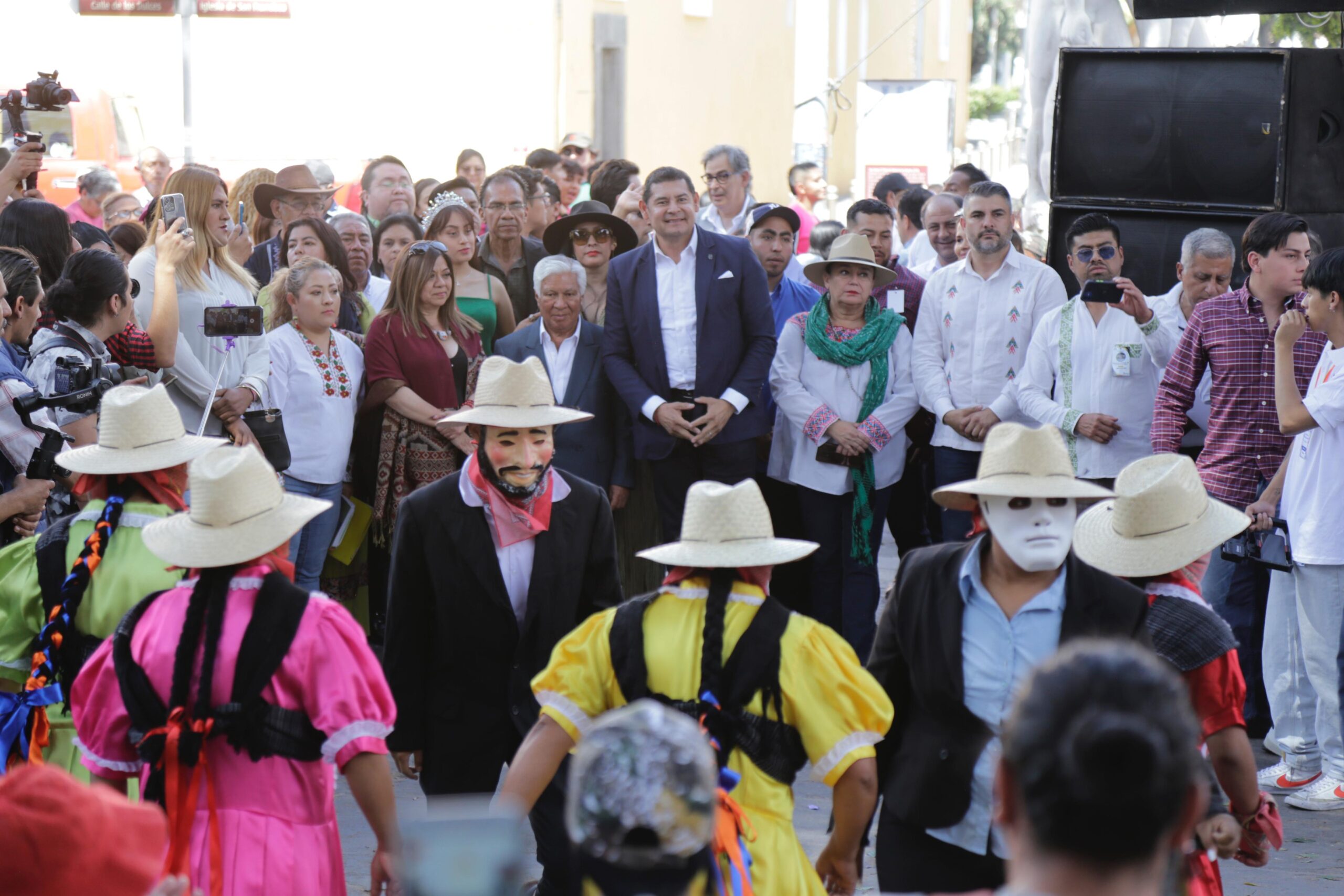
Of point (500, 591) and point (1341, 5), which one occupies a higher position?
point (1341, 5)

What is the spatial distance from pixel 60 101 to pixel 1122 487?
5.76 m

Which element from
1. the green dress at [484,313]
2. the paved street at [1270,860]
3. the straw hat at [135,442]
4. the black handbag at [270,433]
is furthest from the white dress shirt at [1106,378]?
the straw hat at [135,442]

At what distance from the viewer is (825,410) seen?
7.18 metres

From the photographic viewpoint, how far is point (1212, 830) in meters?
3.42

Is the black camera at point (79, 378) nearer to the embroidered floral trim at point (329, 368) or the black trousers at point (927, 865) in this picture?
the embroidered floral trim at point (329, 368)

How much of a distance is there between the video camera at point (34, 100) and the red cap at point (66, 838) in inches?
227

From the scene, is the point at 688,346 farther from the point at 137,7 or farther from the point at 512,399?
the point at 137,7

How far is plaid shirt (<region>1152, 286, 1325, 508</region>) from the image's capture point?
6180mm

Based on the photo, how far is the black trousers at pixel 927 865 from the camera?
3508 millimetres

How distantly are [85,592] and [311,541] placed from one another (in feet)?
10.2

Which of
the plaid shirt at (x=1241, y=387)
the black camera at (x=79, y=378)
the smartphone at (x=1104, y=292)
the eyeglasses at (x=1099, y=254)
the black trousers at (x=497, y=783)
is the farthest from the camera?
the eyeglasses at (x=1099, y=254)

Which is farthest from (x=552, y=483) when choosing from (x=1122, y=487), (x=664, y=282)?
(x=664, y=282)

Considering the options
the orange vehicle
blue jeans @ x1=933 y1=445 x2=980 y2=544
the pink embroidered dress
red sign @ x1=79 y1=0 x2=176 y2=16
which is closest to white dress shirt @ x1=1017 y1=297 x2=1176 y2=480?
blue jeans @ x1=933 y1=445 x2=980 y2=544

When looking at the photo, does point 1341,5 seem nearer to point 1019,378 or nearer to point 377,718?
point 1019,378
